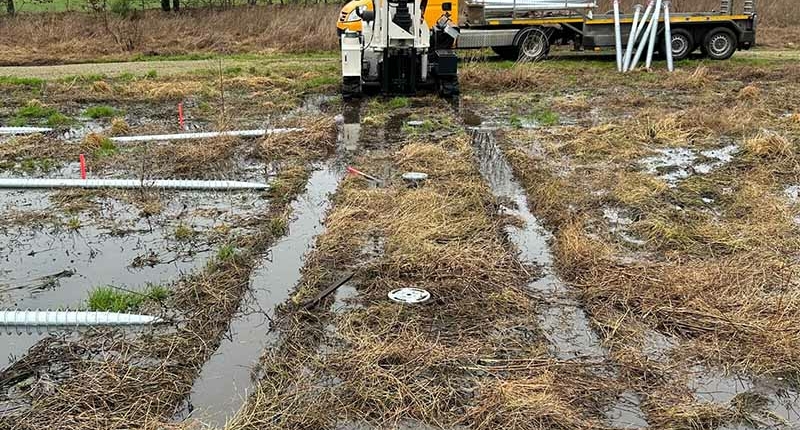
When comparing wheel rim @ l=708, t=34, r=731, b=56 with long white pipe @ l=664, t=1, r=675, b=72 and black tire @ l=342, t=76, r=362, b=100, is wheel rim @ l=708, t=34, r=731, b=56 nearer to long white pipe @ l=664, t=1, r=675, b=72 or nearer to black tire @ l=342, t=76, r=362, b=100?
long white pipe @ l=664, t=1, r=675, b=72

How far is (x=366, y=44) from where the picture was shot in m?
11.0

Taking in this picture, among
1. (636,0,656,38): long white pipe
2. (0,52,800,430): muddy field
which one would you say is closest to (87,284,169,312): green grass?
(0,52,800,430): muddy field

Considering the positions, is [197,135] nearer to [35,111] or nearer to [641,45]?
[35,111]

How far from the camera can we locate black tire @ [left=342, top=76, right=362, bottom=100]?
1128 cm

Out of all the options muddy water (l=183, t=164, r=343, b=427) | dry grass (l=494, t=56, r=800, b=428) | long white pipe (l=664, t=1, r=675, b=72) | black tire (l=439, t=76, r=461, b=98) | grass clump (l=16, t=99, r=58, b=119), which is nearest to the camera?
muddy water (l=183, t=164, r=343, b=427)

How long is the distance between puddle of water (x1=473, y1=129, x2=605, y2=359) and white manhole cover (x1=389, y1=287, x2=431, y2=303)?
2.47 ft

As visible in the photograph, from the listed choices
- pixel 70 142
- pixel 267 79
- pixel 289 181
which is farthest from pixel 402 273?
pixel 267 79

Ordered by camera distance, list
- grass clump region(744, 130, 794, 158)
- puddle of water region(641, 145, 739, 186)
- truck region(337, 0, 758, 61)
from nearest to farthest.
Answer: puddle of water region(641, 145, 739, 186)
grass clump region(744, 130, 794, 158)
truck region(337, 0, 758, 61)

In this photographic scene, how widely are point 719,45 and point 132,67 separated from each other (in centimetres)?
1403

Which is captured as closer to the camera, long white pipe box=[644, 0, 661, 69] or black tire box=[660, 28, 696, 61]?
long white pipe box=[644, 0, 661, 69]

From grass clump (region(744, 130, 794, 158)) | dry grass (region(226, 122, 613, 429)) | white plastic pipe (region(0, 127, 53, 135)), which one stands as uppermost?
white plastic pipe (region(0, 127, 53, 135))

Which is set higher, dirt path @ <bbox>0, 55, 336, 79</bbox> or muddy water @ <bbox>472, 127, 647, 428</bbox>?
dirt path @ <bbox>0, 55, 336, 79</bbox>

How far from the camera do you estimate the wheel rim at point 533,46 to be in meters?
15.9

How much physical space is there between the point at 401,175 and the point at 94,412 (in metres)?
4.32
